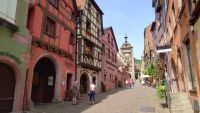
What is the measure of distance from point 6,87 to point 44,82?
5632 mm

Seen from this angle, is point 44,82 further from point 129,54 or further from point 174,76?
point 129,54

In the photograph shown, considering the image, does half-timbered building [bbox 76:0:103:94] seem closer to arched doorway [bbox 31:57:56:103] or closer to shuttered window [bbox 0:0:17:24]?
arched doorway [bbox 31:57:56:103]

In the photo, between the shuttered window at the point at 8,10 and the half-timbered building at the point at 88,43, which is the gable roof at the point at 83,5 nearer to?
the half-timbered building at the point at 88,43

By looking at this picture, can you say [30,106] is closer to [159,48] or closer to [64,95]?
[64,95]

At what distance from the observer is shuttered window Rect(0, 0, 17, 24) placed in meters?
9.05

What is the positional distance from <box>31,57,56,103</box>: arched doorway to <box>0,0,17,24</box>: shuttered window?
17.8ft

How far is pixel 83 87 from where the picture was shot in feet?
68.8

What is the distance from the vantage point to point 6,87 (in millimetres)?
9516

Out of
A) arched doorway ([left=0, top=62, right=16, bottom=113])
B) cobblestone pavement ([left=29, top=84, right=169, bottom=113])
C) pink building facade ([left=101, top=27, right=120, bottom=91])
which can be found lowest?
cobblestone pavement ([left=29, top=84, right=169, bottom=113])

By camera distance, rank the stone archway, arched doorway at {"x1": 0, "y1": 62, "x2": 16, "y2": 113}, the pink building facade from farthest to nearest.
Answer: the pink building facade, the stone archway, arched doorway at {"x1": 0, "y1": 62, "x2": 16, "y2": 113}

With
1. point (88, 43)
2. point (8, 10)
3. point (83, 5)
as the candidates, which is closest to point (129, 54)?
point (88, 43)

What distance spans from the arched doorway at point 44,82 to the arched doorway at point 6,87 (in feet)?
15.7

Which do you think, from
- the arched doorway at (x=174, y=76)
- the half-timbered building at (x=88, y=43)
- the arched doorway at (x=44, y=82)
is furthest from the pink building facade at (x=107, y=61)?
the arched doorway at (x=174, y=76)

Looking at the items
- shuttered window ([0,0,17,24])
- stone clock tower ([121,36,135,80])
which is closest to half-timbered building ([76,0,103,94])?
shuttered window ([0,0,17,24])
